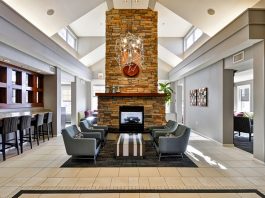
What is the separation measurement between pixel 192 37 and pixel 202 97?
141 inches

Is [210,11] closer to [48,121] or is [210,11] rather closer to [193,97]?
[193,97]

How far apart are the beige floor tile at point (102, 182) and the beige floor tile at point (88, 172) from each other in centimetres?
22

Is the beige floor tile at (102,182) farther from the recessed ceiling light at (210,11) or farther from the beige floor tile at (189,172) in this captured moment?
the recessed ceiling light at (210,11)

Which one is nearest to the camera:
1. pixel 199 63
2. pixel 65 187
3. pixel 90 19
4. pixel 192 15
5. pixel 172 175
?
pixel 65 187

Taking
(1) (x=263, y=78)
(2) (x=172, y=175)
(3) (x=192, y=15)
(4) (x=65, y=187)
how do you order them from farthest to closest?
(3) (x=192, y=15)
(1) (x=263, y=78)
(2) (x=172, y=175)
(4) (x=65, y=187)

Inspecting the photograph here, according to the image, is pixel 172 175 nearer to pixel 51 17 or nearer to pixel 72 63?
pixel 51 17

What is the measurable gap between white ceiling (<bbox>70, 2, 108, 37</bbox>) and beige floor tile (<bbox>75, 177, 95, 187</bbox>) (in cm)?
674

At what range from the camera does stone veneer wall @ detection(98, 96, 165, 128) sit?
8.76 meters

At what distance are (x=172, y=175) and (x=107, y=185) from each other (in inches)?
49.4

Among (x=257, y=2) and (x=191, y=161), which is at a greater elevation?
(x=257, y=2)

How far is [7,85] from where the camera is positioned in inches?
266

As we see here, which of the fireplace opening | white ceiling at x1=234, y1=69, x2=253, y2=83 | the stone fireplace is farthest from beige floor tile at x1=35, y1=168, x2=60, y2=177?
white ceiling at x1=234, y1=69, x2=253, y2=83

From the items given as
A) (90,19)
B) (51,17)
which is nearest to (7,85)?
(51,17)

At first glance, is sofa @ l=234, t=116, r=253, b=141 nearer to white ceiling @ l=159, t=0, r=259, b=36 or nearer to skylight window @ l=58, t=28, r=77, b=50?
white ceiling @ l=159, t=0, r=259, b=36
